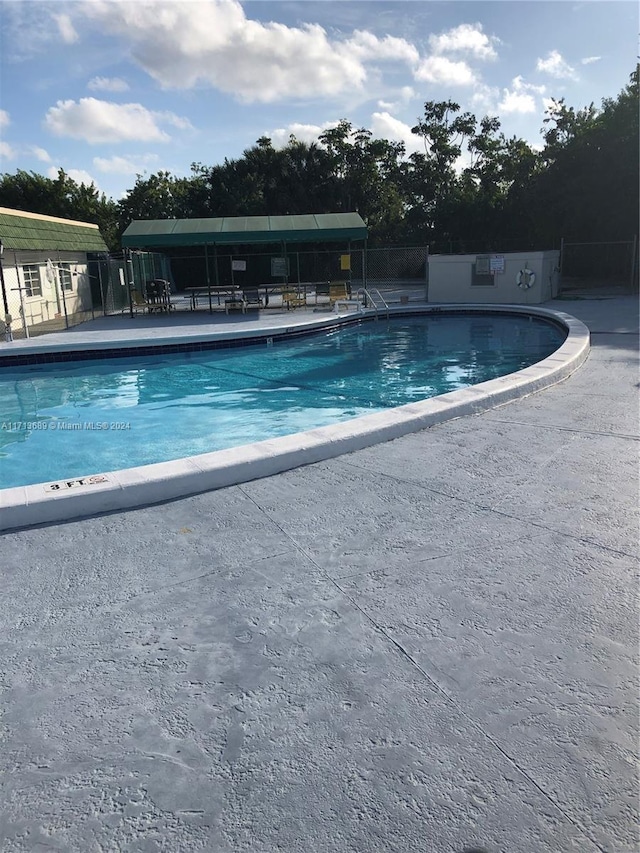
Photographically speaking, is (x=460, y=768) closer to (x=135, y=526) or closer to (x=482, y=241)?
(x=135, y=526)

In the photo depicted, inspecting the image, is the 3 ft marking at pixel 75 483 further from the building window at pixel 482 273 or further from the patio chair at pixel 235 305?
the building window at pixel 482 273

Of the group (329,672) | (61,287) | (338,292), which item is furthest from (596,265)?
(329,672)

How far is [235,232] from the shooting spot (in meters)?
20.7

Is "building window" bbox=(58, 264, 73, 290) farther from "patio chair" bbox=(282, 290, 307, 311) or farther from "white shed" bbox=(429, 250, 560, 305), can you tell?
"white shed" bbox=(429, 250, 560, 305)

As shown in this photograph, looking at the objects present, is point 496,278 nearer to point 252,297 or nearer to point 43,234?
point 252,297

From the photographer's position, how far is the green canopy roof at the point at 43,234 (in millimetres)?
17188

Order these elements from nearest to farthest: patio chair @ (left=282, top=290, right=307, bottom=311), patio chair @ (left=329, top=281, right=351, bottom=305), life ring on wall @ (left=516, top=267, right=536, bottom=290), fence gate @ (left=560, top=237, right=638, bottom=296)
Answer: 1. life ring on wall @ (left=516, top=267, right=536, bottom=290)
2. patio chair @ (left=282, top=290, right=307, bottom=311)
3. patio chair @ (left=329, top=281, right=351, bottom=305)
4. fence gate @ (left=560, top=237, right=638, bottom=296)

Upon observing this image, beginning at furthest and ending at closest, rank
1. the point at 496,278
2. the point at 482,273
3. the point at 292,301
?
the point at 292,301
the point at 482,273
the point at 496,278

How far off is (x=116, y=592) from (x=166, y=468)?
5.20 feet

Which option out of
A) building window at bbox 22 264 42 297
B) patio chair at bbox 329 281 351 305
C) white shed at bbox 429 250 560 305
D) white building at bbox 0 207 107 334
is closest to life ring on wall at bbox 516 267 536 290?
white shed at bbox 429 250 560 305

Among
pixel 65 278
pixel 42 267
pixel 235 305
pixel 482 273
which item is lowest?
pixel 235 305

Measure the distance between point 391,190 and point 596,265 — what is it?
13360mm

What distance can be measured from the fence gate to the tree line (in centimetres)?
64

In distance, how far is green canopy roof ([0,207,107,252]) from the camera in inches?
677
